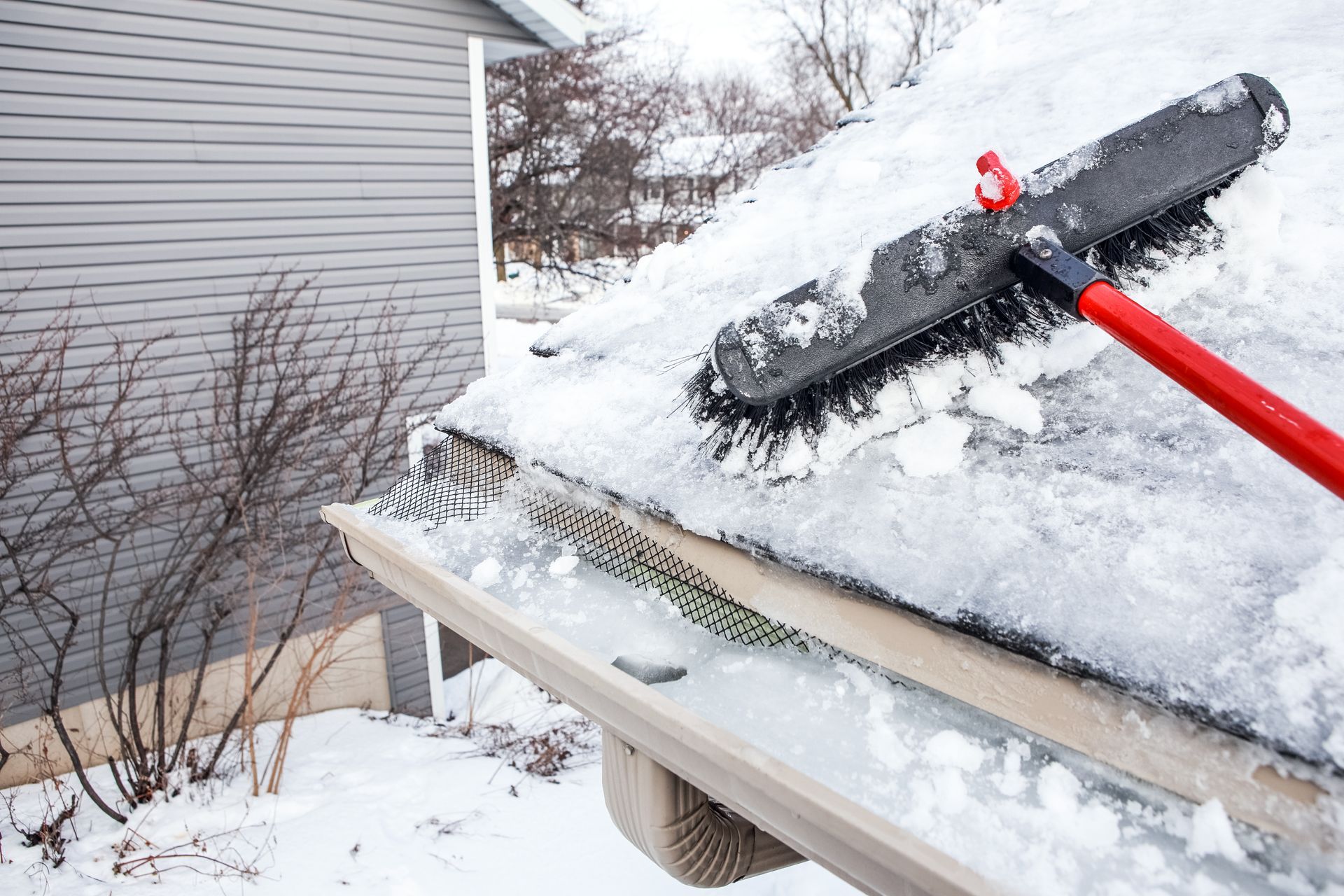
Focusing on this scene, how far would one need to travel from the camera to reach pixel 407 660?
754cm

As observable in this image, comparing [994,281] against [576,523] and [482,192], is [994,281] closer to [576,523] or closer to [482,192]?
[576,523]

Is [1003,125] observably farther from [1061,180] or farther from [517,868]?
[517,868]

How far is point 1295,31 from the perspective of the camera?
1977 mm

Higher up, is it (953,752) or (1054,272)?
(1054,272)

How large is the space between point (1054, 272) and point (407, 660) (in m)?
7.65

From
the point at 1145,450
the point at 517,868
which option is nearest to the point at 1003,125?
the point at 1145,450

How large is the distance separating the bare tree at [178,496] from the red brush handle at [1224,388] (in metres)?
5.93

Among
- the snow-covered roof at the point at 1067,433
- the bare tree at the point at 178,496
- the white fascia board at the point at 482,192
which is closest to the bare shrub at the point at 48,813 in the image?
the bare tree at the point at 178,496

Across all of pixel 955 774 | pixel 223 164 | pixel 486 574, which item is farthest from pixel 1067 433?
pixel 223 164


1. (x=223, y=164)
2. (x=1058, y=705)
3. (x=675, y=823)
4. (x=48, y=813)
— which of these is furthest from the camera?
(x=223, y=164)

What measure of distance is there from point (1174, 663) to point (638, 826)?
1.03 meters

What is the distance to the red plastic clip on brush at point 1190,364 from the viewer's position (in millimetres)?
775

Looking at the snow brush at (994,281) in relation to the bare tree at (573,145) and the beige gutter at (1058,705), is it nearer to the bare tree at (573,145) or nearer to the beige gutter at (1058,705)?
the beige gutter at (1058,705)

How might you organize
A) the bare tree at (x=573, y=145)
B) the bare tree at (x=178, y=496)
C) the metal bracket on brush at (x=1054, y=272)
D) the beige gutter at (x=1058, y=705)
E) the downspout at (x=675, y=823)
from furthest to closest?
the bare tree at (x=573, y=145) < the bare tree at (x=178, y=496) < the downspout at (x=675, y=823) < the metal bracket on brush at (x=1054, y=272) < the beige gutter at (x=1058, y=705)
